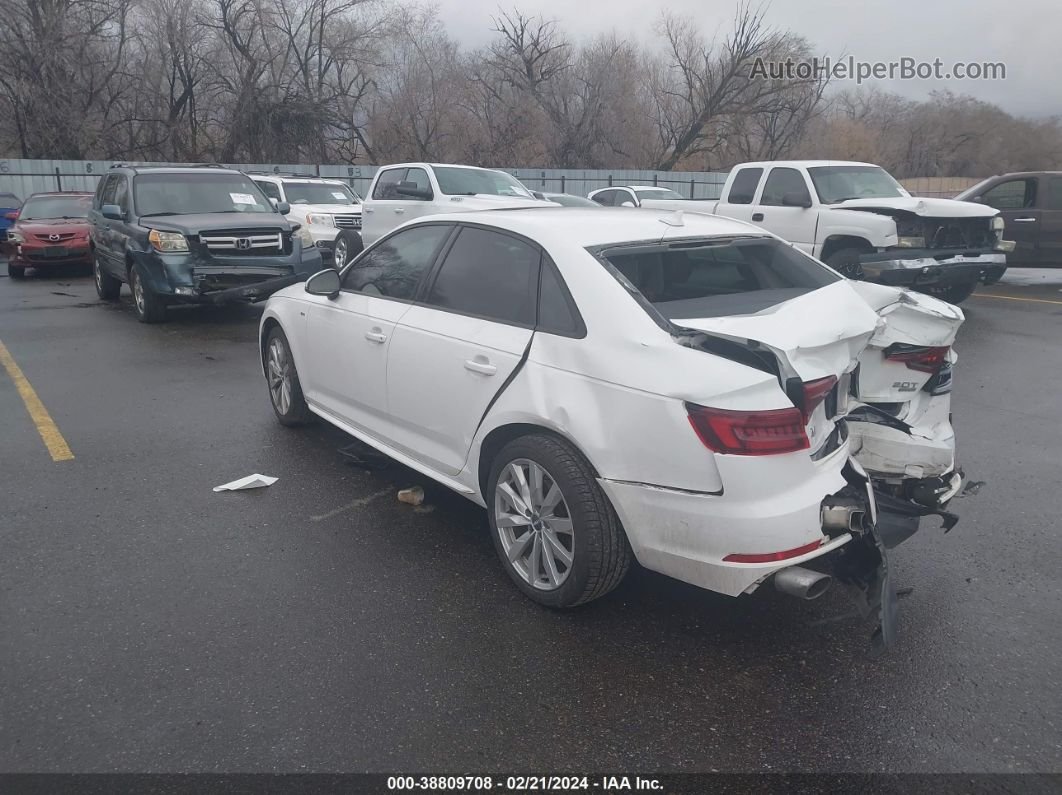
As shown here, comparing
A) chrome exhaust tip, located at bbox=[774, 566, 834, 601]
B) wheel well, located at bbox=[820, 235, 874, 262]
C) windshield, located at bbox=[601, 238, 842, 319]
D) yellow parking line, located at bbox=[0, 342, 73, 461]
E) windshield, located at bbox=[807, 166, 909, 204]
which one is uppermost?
windshield, located at bbox=[807, 166, 909, 204]

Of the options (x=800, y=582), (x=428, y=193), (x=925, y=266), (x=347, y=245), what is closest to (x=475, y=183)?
(x=428, y=193)

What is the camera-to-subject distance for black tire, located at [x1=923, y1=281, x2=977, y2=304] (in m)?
11.2

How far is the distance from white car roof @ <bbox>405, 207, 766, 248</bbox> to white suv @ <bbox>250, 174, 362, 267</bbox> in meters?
9.48

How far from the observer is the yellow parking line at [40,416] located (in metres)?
5.87

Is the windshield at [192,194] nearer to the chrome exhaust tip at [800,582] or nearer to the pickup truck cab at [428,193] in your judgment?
the pickup truck cab at [428,193]

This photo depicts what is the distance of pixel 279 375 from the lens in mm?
6234

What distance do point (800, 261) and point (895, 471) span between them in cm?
120

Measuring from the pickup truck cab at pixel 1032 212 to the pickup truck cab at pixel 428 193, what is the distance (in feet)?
24.3

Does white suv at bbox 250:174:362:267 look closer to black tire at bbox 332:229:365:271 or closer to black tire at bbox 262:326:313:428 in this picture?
black tire at bbox 332:229:365:271

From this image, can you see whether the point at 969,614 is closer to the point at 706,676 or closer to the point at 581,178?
the point at 706,676

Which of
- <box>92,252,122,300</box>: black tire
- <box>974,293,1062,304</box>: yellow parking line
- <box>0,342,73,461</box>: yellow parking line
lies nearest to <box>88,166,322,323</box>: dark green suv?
<box>92,252,122,300</box>: black tire

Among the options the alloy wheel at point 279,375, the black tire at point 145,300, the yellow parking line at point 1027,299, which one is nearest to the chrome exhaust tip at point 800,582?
the alloy wheel at point 279,375

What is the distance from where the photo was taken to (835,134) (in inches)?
1746

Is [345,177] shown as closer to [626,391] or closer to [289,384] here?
[289,384]
